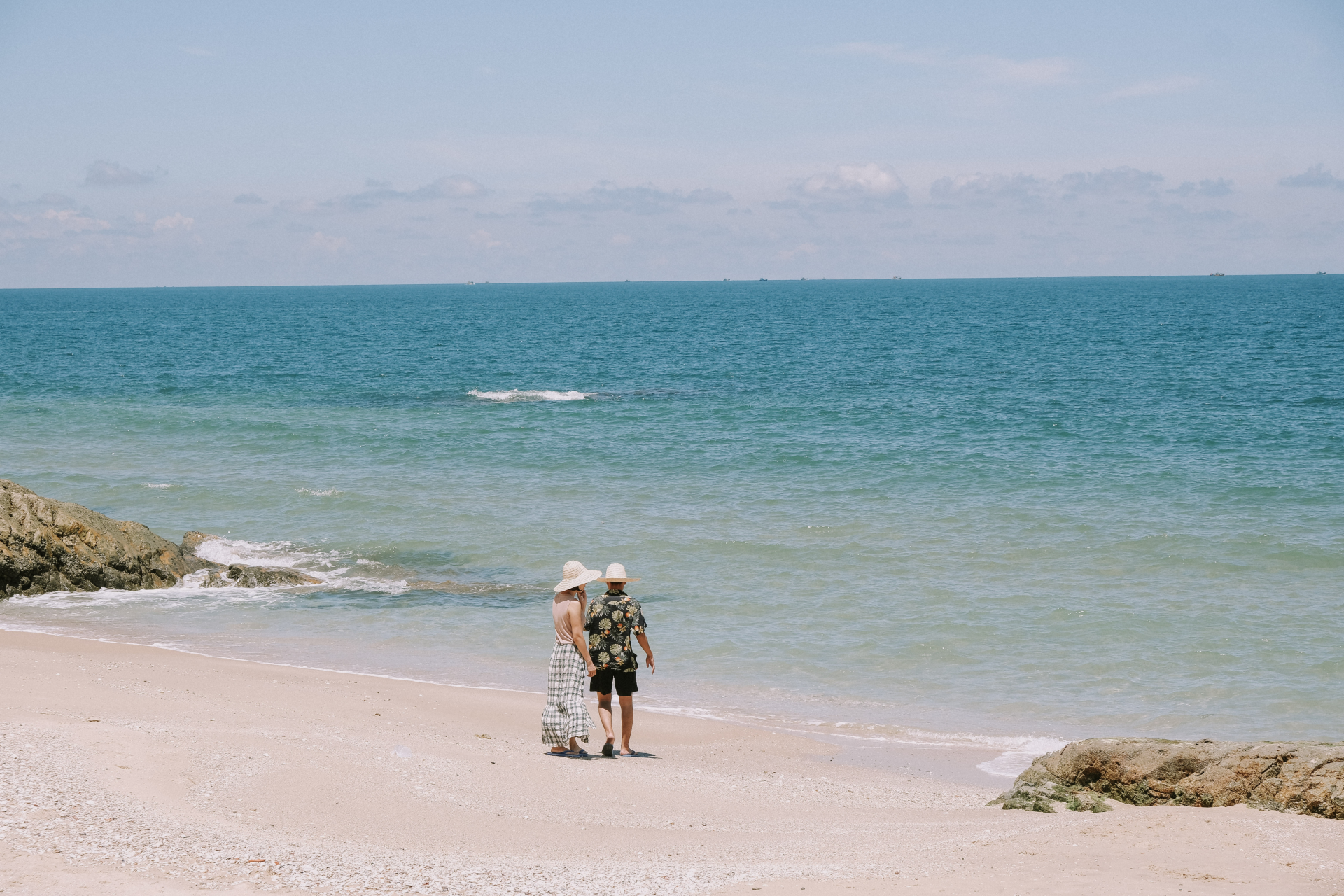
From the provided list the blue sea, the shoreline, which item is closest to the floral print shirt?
the shoreline

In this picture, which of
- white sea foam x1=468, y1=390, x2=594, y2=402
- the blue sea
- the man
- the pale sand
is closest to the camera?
the pale sand

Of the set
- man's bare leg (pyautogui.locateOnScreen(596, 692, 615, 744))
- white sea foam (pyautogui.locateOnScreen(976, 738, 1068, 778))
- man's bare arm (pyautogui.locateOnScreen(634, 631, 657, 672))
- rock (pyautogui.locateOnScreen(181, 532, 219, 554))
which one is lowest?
white sea foam (pyautogui.locateOnScreen(976, 738, 1068, 778))

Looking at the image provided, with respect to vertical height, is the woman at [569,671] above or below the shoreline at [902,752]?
above

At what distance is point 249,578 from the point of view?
51.2 ft

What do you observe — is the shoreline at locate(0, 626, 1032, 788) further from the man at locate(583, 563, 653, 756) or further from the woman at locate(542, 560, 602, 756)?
the woman at locate(542, 560, 602, 756)

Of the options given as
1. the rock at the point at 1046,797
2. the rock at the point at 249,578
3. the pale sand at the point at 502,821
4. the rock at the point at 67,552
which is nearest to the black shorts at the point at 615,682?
the pale sand at the point at 502,821

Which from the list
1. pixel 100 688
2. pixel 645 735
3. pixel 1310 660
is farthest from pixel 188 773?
pixel 1310 660

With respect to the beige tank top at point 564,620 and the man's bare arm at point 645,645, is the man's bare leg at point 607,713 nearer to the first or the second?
the man's bare arm at point 645,645

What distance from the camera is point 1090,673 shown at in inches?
466

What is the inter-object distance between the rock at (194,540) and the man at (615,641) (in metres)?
10.7

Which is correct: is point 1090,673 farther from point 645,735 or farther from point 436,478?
point 436,478

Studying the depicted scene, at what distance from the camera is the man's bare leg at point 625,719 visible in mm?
9164

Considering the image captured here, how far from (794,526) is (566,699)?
10.4 m

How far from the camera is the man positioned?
354 inches
